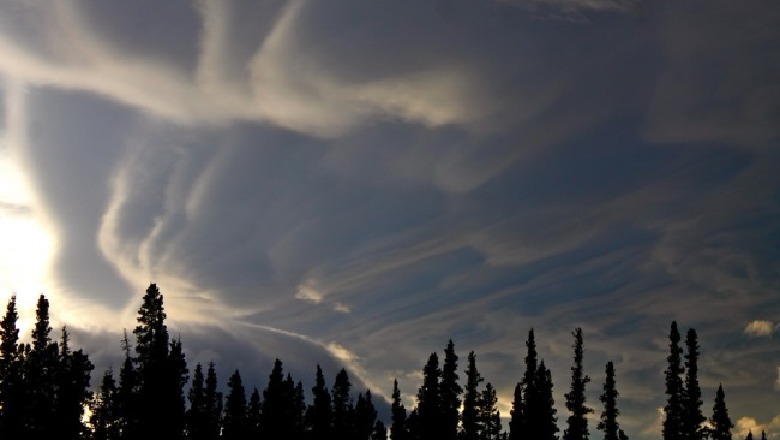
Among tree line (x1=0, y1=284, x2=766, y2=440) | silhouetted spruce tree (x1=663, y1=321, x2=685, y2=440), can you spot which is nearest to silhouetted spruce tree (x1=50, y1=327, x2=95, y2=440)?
tree line (x1=0, y1=284, x2=766, y2=440)

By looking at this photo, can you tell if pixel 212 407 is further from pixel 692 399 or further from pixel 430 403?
pixel 692 399

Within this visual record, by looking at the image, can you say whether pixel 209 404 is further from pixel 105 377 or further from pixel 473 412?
pixel 473 412

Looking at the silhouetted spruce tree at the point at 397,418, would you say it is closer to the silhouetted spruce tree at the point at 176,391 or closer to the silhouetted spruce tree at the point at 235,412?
the silhouetted spruce tree at the point at 235,412

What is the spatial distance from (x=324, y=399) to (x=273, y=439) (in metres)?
14.9

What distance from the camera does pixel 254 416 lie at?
111 metres

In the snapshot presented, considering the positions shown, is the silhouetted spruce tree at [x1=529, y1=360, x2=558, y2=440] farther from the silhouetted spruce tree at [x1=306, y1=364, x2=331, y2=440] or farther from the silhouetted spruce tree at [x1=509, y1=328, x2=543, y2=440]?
the silhouetted spruce tree at [x1=306, y1=364, x2=331, y2=440]

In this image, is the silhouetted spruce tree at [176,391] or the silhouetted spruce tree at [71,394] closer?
the silhouetted spruce tree at [176,391]

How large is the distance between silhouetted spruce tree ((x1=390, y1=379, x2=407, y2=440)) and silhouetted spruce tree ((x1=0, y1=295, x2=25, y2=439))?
57186mm

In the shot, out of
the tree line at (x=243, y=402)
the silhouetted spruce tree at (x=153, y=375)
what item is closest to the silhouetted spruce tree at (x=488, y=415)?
the tree line at (x=243, y=402)

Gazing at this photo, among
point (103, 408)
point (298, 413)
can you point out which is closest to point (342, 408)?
point (298, 413)

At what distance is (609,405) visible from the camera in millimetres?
98938

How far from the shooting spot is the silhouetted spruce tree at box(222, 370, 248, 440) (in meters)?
102

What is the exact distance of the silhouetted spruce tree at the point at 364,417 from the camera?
118 metres

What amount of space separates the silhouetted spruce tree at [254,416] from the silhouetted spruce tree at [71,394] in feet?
68.0
